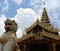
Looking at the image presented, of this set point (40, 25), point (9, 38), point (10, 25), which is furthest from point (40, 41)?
point (9, 38)

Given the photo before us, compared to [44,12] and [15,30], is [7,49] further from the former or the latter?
[44,12]

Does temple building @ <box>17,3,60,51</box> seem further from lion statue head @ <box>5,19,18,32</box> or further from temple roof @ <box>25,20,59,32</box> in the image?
lion statue head @ <box>5,19,18,32</box>

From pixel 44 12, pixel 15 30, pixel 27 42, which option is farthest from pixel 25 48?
pixel 15 30

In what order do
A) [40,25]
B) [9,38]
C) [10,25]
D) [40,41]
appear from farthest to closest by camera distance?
[40,25], [40,41], [10,25], [9,38]

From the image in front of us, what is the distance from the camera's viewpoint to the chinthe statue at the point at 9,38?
4023 mm

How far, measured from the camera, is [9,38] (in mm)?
4156

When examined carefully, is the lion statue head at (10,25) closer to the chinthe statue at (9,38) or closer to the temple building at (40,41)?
the chinthe statue at (9,38)

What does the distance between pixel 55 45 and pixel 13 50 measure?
12197 mm

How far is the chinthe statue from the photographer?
4023 millimetres

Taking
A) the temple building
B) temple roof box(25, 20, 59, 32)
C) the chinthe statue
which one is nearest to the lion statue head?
the chinthe statue

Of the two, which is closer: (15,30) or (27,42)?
(15,30)

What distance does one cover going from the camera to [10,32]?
4.40 m

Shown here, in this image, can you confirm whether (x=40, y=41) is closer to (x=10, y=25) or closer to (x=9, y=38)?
(x=10, y=25)

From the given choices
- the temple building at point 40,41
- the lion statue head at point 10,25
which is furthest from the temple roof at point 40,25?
the lion statue head at point 10,25
